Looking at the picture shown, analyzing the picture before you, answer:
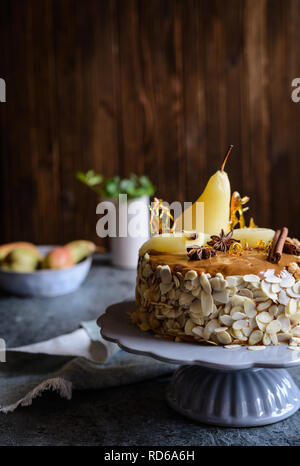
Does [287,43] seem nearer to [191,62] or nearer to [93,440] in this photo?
[191,62]

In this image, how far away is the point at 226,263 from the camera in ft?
2.78

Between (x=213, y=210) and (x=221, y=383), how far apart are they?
1.05 ft

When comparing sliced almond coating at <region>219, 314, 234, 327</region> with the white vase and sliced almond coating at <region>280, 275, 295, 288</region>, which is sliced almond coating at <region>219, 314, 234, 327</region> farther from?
the white vase

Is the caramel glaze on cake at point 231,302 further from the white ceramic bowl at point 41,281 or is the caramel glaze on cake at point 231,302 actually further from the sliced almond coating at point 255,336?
the white ceramic bowl at point 41,281

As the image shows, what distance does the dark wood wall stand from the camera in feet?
8.64

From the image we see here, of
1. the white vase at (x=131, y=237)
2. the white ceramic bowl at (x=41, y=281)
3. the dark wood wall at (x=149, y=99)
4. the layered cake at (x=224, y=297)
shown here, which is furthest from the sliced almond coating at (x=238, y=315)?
the dark wood wall at (x=149, y=99)

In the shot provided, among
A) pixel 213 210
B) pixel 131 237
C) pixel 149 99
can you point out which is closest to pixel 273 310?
pixel 213 210

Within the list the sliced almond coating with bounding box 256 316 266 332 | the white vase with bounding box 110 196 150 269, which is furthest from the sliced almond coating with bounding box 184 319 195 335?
the white vase with bounding box 110 196 150 269

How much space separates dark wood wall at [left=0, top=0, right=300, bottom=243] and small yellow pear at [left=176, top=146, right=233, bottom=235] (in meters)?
1.64

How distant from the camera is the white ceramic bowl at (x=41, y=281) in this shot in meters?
1.62

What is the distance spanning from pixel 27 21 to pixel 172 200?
1260 mm

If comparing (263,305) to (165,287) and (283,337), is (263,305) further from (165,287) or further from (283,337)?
(165,287)

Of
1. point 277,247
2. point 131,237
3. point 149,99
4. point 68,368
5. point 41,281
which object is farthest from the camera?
point 149,99

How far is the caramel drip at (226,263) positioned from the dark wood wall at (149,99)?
5.73 feet
